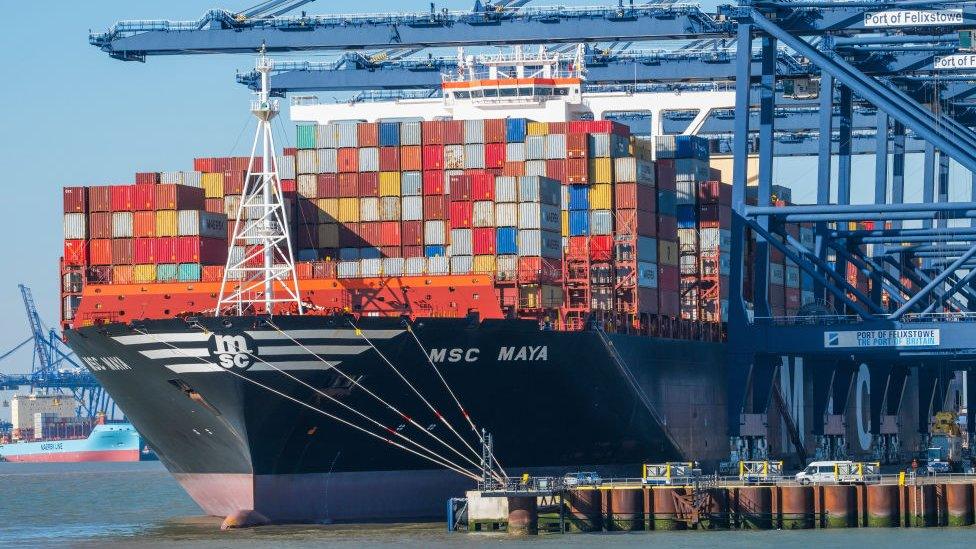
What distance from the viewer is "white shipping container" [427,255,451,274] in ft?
164

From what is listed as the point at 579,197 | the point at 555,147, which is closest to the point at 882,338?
the point at 579,197

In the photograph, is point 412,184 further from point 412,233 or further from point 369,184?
point 412,233

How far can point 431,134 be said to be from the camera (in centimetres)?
5428

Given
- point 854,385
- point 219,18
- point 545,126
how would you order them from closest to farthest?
point 545,126, point 219,18, point 854,385

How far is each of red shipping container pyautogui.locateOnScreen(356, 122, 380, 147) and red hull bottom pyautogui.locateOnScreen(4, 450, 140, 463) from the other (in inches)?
4822

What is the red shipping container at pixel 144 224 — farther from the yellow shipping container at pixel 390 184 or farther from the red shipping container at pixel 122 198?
the yellow shipping container at pixel 390 184

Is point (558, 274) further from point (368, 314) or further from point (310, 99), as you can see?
point (310, 99)

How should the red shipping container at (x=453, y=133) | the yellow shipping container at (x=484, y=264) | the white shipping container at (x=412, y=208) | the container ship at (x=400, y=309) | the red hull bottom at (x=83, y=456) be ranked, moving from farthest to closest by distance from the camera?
the red hull bottom at (x=83, y=456) → the red shipping container at (x=453, y=133) → the white shipping container at (x=412, y=208) → the yellow shipping container at (x=484, y=264) → the container ship at (x=400, y=309)

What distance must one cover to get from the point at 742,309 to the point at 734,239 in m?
2.22

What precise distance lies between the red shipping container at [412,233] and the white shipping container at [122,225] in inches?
303

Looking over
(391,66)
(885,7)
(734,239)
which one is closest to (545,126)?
(734,239)

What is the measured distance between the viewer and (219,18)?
61.3 m

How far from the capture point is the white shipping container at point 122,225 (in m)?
51.2

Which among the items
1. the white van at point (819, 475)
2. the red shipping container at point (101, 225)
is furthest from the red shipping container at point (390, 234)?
the white van at point (819, 475)
